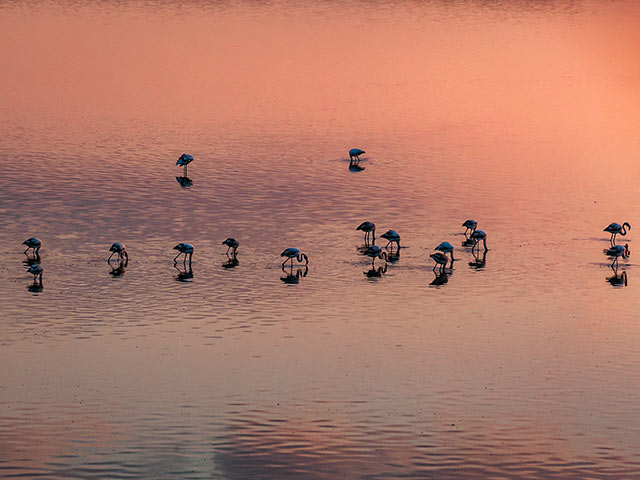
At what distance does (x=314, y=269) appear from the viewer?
197 ft

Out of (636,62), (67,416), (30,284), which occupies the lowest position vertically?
(67,416)

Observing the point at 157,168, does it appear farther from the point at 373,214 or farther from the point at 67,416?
the point at 67,416

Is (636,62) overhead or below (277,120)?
overhead

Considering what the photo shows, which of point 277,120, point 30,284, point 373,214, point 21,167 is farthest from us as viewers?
point 277,120

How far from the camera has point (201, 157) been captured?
85.6 metres

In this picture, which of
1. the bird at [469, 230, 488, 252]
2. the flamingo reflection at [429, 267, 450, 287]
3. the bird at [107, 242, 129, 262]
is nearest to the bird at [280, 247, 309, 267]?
the flamingo reflection at [429, 267, 450, 287]

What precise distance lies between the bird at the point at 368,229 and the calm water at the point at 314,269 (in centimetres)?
113

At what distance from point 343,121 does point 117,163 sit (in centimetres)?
2229

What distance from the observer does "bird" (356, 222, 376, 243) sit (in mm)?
64562

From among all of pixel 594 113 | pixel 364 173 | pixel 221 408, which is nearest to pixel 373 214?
pixel 364 173

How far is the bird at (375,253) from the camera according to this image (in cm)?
6091

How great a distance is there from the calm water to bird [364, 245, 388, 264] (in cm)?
49

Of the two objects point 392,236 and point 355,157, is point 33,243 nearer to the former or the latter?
point 392,236

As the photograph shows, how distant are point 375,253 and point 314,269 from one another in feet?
9.97
